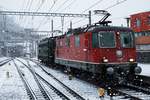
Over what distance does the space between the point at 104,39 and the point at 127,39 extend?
1286 millimetres

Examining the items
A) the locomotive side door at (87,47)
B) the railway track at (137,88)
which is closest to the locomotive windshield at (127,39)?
the locomotive side door at (87,47)

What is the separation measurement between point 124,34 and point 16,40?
96672 millimetres

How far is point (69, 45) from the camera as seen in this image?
23.0 meters

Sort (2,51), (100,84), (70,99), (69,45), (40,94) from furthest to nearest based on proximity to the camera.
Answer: (2,51) → (69,45) → (100,84) → (40,94) → (70,99)

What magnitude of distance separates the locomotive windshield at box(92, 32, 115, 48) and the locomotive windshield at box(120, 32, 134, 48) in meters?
0.55

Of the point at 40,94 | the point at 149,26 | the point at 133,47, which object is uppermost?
the point at 149,26

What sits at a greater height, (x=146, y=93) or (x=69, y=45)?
(x=69, y=45)

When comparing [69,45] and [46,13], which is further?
[46,13]

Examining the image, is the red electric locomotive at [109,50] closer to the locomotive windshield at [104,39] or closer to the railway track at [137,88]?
the locomotive windshield at [104,39]

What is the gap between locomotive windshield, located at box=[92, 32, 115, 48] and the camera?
16844 millimetres

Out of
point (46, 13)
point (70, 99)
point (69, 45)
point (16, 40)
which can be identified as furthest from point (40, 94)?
point (16, 40)

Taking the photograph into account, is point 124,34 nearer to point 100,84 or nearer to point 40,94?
point 100,84

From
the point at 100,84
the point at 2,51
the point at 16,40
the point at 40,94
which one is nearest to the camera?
the point at 40,94

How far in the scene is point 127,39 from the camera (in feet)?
56.9
